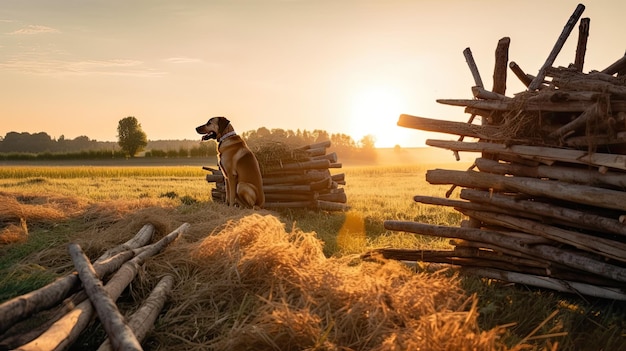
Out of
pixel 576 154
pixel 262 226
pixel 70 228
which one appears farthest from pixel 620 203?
pixel 70 228

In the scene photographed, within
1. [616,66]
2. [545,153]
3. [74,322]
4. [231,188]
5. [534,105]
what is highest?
[616,66]

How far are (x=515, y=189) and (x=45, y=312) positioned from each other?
16.4 feet

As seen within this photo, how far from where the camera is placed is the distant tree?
74375 mm

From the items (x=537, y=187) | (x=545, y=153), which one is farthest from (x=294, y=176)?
(x=545, y=153)

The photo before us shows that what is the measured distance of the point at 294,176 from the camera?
11.6 metres

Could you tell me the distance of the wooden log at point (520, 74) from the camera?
6246 mm

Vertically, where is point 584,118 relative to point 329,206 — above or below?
above

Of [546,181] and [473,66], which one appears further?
[473,66]

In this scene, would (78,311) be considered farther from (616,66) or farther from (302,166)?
(302,166)

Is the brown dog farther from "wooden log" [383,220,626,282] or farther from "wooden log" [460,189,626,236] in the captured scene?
"wooden log" [460,189,626,236]

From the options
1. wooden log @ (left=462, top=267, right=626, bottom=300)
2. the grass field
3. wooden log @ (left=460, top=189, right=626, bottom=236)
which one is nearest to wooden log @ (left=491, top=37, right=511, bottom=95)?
wooden log @ (left=460, top=189, right=626, bottom=236)

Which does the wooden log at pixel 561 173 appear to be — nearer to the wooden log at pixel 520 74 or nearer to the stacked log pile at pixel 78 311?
the wooden log at pixel 520 74

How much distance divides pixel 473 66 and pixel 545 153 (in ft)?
6.07

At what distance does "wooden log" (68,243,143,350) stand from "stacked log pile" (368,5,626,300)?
3807mm
